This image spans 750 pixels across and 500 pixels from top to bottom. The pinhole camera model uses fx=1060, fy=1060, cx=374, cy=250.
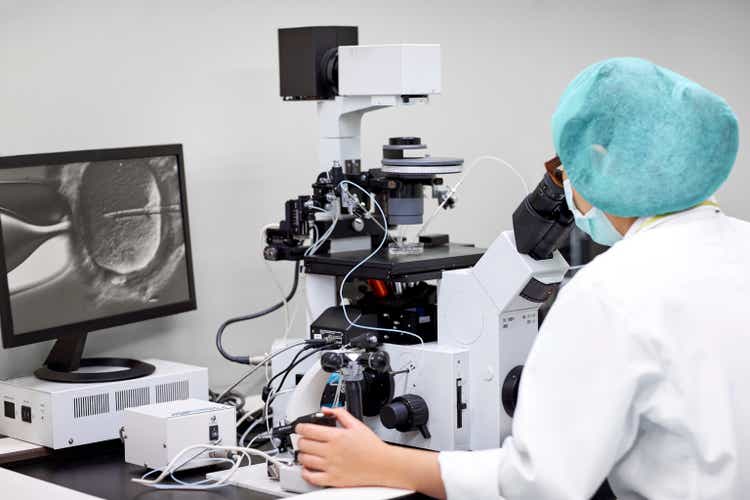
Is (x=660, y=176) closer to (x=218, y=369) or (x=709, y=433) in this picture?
(x=709, y=433)

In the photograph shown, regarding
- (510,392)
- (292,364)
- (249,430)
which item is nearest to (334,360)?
(292,364)

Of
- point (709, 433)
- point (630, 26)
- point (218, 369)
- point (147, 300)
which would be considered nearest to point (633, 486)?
point (709, 433)

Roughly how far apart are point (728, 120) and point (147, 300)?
1.35 m

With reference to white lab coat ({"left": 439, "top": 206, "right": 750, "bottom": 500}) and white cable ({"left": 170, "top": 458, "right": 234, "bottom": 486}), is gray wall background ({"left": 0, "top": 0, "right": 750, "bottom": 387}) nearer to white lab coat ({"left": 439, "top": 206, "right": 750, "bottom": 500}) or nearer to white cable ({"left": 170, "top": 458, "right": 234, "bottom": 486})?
white cable ({"left": 170, "top": 458, "right": 234, "bottom": 486})

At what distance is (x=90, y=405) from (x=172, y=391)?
185 millimetres

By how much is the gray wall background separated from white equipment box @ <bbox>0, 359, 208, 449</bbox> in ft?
0.53

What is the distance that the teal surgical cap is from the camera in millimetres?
1272

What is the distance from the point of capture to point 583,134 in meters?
1.34

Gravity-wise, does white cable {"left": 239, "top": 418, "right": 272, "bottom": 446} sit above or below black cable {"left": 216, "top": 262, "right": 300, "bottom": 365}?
below

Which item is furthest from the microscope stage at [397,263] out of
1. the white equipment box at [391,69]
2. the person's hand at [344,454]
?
the person's hand at [344,454]

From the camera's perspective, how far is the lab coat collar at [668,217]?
1.31 m

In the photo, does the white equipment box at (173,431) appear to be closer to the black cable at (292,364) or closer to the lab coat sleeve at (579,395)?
the black cable at (292,364)

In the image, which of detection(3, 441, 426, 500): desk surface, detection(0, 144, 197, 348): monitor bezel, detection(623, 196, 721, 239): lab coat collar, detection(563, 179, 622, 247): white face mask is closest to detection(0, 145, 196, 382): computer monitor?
detection(0, 144, 197, 348): monitor bezel

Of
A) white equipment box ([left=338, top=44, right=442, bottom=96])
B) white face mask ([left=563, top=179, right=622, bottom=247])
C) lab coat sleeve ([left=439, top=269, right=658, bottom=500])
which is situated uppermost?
white equipment box ([left=338, top=44, right=442, bottom=96])
